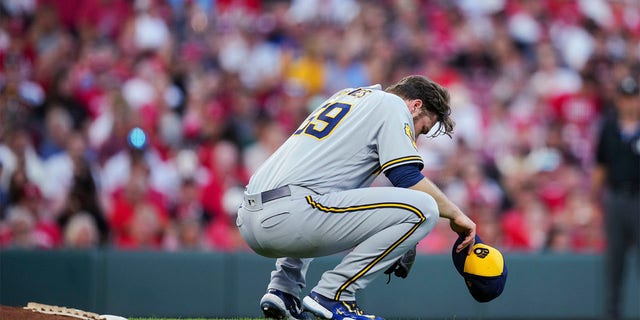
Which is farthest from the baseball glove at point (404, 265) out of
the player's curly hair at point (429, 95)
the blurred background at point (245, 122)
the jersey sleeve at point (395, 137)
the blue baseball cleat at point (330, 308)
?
the blurred background at point (245, 122)

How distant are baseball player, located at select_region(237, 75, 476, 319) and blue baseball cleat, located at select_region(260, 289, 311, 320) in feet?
1.04

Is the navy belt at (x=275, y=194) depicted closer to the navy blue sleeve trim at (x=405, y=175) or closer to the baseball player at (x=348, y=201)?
the baseball player at (x=348, y=201)

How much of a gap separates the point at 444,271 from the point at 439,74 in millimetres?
2835

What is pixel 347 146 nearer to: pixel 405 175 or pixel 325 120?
pixel 325 120

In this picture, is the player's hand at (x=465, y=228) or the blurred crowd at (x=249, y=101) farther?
the blurred crowd at (x=249, y=101)

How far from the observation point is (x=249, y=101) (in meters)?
10.5

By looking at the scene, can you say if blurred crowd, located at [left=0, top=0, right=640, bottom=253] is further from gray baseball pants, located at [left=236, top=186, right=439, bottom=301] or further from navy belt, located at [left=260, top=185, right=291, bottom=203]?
gray baseball pants, located at [left=236, top=186, right=439, bottom=301]

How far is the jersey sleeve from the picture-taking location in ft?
15.9

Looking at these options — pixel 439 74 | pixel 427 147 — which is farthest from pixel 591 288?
pixel 439 74

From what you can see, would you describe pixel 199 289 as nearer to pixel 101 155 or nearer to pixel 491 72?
pixel 101 155

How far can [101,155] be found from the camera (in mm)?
9594

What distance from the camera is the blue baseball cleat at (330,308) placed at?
15.9 ft

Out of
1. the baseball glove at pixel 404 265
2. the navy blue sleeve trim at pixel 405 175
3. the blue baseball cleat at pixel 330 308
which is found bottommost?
the blue baseball cleat at pixel 330 308

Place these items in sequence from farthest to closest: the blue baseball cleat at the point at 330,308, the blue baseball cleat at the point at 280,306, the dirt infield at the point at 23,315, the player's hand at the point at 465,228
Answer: the blue baseball cleat at the point at 280,306 < the dirt infield at the point at 23,315 < the player's hand at the point at 465,228 < the blue baseball cleat at the point at 330,308
